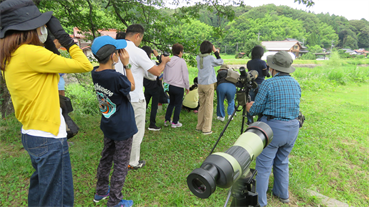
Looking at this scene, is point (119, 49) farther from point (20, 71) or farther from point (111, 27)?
point (111, 27)

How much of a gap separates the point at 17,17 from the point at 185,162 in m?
2.94

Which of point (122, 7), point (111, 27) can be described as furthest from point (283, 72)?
point (111, 27)

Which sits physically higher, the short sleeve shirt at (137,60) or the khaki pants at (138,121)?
the short sleeve shirt at (137,60)

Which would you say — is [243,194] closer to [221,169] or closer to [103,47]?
[221,169]

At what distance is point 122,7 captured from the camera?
17.4ft

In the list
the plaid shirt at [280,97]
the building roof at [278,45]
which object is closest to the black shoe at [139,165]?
the plaid shirt at [280,97]

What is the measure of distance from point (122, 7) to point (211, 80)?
9.87 ft

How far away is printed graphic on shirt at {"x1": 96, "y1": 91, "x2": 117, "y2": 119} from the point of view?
2.09m

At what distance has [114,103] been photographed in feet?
6.88

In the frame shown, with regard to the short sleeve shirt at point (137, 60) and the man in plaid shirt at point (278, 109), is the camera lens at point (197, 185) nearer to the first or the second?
the man in plaid shirt at point (278, 109)

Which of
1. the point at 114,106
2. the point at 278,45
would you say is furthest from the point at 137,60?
the point at 278,45

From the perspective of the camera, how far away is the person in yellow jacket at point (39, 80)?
1435 millimetres

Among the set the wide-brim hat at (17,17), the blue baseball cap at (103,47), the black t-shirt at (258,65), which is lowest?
the black t-shirt at (258,65)

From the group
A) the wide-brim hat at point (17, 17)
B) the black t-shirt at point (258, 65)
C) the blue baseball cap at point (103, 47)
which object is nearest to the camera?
the wide-brim hat at point (17, 17)
